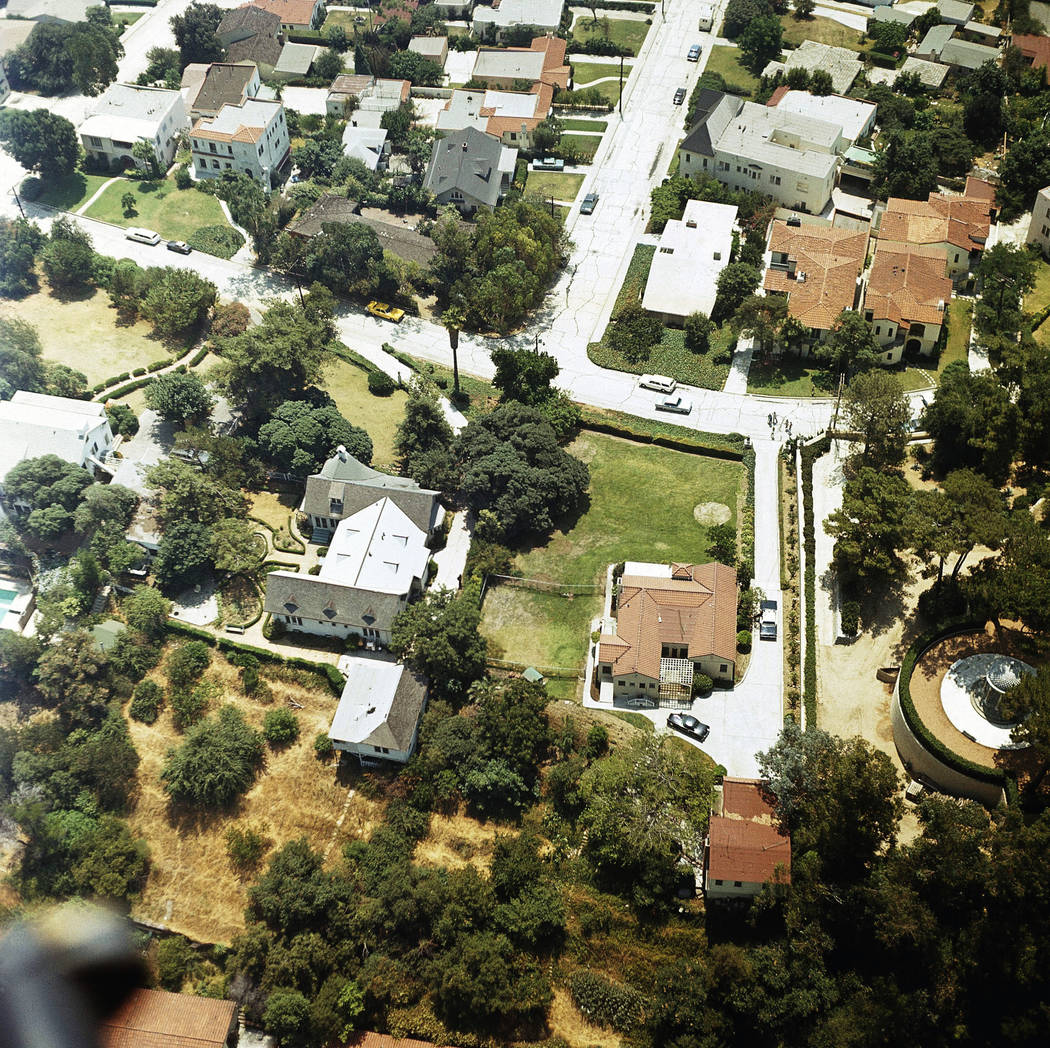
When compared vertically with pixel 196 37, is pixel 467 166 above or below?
above

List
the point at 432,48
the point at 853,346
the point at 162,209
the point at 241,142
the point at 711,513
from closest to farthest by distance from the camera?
1. the point at 711,513
2. the point at 853,346
3. the point at 162,209
4. the point at 241,142
5. the point at 432,48

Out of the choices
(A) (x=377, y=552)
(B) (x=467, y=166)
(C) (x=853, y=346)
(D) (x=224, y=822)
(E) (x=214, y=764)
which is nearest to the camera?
(E) (x=214, y=764)

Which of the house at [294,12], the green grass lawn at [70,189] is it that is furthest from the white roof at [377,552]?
the house at [294,12]

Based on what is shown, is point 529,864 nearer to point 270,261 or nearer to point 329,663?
point 329,663

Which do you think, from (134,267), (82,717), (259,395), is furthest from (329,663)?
(134,267)

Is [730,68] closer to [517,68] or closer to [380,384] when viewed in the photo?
[517,68]

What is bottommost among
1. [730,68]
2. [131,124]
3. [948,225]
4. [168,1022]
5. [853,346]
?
[168,1022]

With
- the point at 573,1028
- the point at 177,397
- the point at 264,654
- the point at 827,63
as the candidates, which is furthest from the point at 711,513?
the point at 827,63
